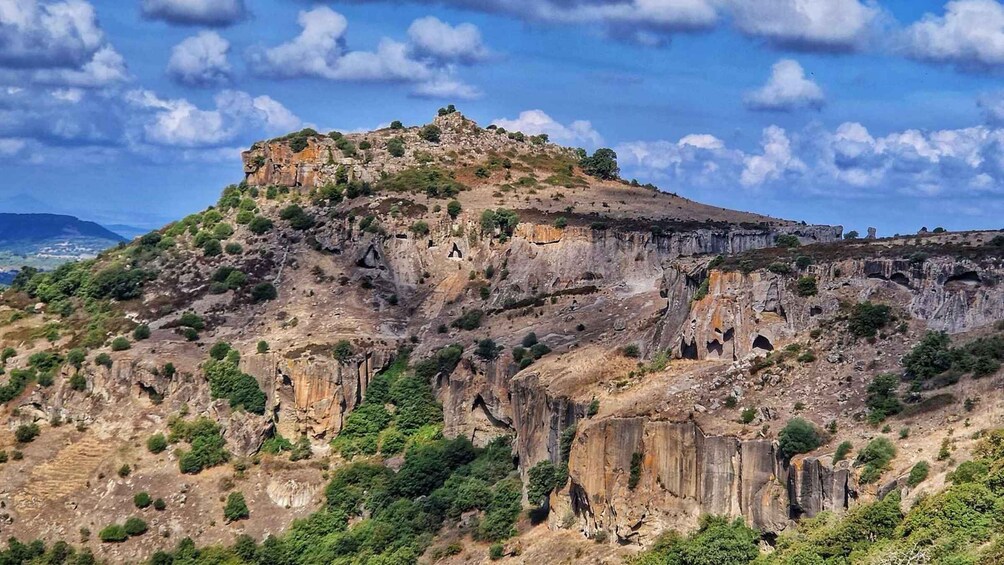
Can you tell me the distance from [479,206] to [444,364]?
2158 cm

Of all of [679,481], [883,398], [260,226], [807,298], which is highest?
[260,226]

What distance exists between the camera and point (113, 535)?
319ft

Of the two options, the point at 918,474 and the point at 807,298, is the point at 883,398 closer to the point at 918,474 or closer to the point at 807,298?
the point at 918,474

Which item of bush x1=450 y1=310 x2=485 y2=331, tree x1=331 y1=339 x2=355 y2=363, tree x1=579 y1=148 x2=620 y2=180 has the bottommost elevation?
tree x1=331 y1=339 x2=355 y2=363

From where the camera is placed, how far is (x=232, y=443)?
347ft

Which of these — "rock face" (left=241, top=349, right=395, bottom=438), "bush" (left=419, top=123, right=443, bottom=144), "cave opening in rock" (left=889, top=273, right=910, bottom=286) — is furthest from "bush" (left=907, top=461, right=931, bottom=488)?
"bush" (left=419, top=123, right=443, bottom=144)

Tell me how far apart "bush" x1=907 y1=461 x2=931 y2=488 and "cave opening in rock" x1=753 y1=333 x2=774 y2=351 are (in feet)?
63.5

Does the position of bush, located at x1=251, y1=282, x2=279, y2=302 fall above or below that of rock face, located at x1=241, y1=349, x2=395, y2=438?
above

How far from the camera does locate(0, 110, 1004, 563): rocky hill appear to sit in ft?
245

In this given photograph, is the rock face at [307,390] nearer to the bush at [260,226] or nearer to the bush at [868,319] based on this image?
the bush at [260,226]

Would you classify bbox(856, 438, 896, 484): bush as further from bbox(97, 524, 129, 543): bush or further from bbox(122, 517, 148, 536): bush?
bbox(97, 524, 129, 543): bush

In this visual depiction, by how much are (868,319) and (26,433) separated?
2253 inches

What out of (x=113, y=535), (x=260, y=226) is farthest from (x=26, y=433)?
(x=260, y=226)

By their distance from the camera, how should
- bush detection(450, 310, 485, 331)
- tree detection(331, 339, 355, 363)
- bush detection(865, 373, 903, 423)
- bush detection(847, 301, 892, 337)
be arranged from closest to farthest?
bush detection(865, 373, 903, 423), bush detection(847, 301, 892, 337), tree detection(331, 339, 355, 363), bush detection(450, 310, 485, 331)
